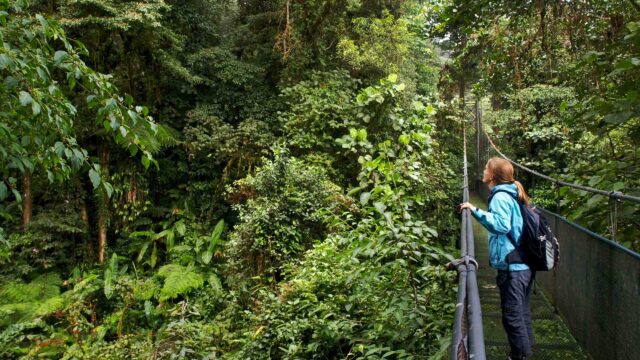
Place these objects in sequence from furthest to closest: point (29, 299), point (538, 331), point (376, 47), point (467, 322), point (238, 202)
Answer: point (376, 47) → point (238, 202) → point (29, 299) → point (538, 331) → point (467, 322)

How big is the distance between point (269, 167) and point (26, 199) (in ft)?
15.6

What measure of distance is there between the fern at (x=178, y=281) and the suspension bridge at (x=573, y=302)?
4.60 metres

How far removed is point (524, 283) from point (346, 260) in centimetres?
197

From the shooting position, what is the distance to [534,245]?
2.83 meters

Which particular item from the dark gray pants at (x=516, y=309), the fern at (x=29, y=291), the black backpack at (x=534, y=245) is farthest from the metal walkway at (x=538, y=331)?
the fern at (x=29, y=291)

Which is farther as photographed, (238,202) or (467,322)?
(238,202)

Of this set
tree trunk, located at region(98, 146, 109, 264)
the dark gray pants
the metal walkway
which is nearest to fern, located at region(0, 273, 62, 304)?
tree trunk, located at region(98, 146, 109, 264)

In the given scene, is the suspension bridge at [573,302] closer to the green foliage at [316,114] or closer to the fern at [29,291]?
the green foliage at [316,114]

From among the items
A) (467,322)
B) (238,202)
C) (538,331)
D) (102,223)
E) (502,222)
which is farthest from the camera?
(102,223)

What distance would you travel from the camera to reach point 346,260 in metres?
4.52

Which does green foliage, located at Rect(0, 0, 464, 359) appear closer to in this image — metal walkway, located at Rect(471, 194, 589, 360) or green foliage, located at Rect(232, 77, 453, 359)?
green foliage, located at Rect(232, 77, 453, 359)

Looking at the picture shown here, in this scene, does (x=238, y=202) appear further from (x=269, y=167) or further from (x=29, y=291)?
(x=29, y=291)

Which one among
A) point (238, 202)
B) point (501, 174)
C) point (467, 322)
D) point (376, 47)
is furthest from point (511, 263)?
point (376, 47)

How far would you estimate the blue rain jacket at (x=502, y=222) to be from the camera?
277cm
